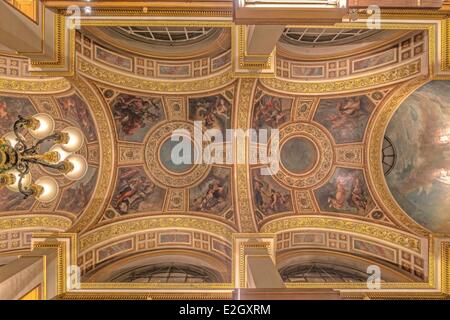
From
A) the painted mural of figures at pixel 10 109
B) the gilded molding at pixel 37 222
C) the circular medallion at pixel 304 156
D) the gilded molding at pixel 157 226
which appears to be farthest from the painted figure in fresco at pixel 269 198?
the painted mural of figures at pixel 10 109

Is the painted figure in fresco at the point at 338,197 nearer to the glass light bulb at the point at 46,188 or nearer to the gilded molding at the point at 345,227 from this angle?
the gilded molding at the point at 345,227

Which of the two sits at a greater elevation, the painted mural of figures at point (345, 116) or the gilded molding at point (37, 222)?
the painted mural of figures at point (345, 116)

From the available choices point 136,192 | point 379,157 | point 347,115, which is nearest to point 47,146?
point 136,192

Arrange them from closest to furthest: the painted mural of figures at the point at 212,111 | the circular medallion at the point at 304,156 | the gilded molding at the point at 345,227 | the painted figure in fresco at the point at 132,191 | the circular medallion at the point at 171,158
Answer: the gilded molding at the point at 345,227 → the painted mural of figures at the point at 212,111 → the painted figure in fresco at the point at 132,191 → the circular medallion at the point at 304,156 → the circular medallion at the point at 171,158

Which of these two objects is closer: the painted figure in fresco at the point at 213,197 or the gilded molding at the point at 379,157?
the gilded molding at the point at 379,157

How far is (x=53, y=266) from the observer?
8914 millimetres

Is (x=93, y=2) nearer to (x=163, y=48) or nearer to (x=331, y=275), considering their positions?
(x=163, y=48)

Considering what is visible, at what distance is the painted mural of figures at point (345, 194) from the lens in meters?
11.3

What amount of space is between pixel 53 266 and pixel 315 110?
30.0ft

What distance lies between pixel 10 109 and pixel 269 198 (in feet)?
28.9

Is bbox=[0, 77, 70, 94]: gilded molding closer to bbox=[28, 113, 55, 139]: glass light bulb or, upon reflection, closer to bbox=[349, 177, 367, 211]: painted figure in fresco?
bbox=[28, 113, 55, 139]: glass light bulb

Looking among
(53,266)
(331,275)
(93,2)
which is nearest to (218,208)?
(331,275)

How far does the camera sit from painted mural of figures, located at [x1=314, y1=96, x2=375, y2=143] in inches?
437

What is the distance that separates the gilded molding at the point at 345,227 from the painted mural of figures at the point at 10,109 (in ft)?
27.9
